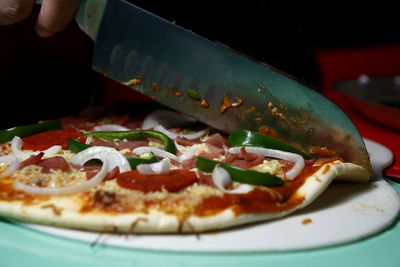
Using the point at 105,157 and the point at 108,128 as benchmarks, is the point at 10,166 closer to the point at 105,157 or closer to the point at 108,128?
the point at 105,157

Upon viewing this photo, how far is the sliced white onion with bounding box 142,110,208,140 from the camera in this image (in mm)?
2881

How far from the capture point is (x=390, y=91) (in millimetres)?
4332

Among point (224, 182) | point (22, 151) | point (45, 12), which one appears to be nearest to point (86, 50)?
point (45, 12)

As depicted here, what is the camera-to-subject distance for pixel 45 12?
2.55 metres

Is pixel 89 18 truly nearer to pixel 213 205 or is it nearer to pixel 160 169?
pixel 160 169

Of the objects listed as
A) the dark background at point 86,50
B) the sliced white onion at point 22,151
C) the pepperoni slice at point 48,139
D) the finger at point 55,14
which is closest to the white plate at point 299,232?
the sliced white onion at point 22,151

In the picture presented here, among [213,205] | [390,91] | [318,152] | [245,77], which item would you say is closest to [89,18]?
[245,77]

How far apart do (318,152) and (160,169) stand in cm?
109

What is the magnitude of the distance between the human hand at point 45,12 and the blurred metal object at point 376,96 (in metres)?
2.67

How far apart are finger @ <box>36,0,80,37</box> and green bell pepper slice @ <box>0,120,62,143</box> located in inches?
27.7

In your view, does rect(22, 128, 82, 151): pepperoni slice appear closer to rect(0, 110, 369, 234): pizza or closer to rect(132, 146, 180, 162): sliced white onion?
rect(0, 110, 369, 234): pizza

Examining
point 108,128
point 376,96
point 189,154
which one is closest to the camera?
point 189,154

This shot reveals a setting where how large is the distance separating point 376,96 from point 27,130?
3.44 metres

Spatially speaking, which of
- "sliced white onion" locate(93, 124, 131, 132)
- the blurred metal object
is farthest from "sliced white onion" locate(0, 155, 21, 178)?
the blurred metal object
